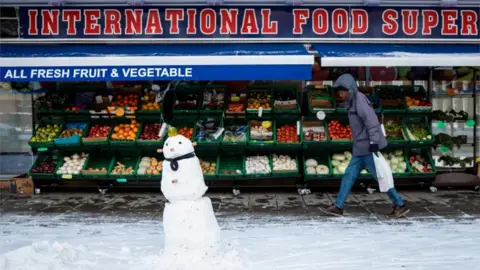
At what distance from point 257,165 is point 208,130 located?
1.16 m

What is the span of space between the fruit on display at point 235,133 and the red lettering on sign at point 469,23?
471 cm

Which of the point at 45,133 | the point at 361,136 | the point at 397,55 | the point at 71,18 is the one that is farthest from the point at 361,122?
the point at 71,18

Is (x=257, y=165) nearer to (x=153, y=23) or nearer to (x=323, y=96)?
(x=323, y=96)

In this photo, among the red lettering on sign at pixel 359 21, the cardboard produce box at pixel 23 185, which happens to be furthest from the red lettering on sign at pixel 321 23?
the cardboard produce box at pixel 23 185

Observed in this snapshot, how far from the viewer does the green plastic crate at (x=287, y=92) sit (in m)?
10.2

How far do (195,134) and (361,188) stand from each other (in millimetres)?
3354

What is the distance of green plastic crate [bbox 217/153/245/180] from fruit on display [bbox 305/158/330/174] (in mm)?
1197

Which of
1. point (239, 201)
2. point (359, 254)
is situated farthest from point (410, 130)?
point (359, 254)

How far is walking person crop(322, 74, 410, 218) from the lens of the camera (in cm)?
788

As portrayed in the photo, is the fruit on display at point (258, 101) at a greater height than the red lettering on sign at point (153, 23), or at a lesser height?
lesser

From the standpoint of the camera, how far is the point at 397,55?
9.45m

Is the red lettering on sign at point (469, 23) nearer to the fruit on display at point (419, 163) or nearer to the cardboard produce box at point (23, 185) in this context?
the fruit on display at point (419, 163)

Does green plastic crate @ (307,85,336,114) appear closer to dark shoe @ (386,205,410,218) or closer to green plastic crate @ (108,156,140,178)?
dark shoe @ (386,205,410,218)

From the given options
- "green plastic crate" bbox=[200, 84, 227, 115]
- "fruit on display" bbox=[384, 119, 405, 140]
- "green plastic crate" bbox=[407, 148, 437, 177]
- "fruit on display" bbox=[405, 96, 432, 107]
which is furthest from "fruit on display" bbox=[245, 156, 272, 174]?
"fruit on display" bbox=[405, 96, 432, 107]
